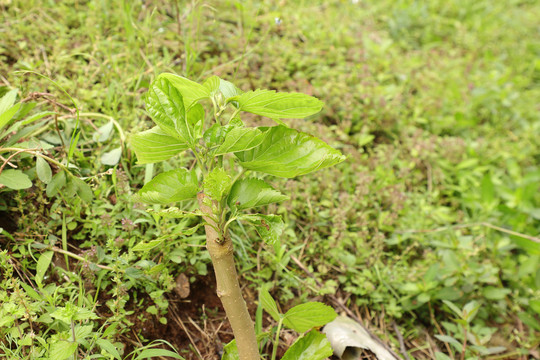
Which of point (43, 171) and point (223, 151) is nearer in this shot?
point (223, 151)

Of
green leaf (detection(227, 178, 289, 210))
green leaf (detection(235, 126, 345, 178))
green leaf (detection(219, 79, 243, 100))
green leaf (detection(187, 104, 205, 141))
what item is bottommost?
green leaf (detection(227, 178, 289, 210))

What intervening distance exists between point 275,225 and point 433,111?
2.66m

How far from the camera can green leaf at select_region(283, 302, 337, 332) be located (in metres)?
1.50

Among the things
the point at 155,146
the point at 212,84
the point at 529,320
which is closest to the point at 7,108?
the point at 155,146

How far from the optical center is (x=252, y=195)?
1311mm

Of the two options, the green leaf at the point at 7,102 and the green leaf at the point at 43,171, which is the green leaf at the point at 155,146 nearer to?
the green leaf at the point at 43,171

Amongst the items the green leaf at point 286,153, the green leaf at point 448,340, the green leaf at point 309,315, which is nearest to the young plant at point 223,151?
the green leaf at point 286,153

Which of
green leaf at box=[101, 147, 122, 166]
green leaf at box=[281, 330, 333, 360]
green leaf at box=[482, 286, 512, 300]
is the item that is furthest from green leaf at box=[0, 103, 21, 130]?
green leaf at box=[482, 286, 512, 300]

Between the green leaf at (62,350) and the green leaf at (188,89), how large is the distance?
2.81 ft

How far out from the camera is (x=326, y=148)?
1273 mm

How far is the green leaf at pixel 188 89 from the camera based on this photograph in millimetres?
1248

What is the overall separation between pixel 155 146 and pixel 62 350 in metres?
0.72

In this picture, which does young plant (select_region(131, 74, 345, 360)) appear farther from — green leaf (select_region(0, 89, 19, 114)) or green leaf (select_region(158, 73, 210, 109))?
green leaf (select_region(0, 89, 19, 114))

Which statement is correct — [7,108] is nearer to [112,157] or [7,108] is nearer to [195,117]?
[112,157]
